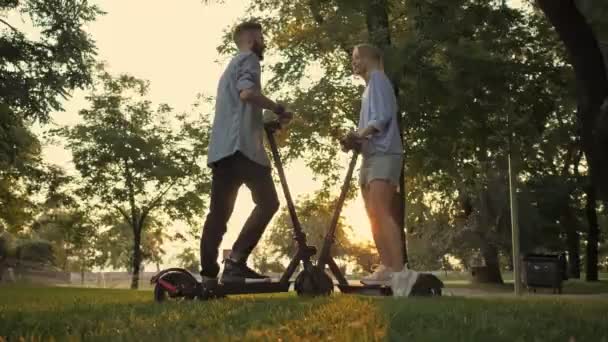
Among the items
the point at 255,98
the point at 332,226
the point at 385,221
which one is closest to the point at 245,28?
the point at 255,98

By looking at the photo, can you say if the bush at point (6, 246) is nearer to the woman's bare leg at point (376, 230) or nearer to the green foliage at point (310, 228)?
the green foliage at point (310, 228)

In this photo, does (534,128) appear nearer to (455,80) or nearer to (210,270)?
(455,80)

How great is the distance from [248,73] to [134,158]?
2679cm

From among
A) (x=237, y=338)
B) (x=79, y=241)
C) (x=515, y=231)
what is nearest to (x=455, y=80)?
(x=515, y=231)

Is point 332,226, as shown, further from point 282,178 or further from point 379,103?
point 379,103

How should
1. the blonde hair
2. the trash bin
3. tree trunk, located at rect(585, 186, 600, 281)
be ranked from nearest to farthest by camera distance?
1. the blonde hair
2. the trash bin
3. tree trunk, located at rect(585, 186, 600, 281)

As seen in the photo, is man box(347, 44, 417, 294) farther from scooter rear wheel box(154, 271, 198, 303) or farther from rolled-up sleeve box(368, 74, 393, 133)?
scooter rear wheel box(154, 271, 198, 303)

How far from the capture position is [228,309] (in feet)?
16.0

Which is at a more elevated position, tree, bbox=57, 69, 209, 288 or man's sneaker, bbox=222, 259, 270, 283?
tree, bbox=57, 69, 209, 288

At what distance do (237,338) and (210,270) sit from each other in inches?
112

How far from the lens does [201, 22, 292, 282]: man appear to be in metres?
5.91

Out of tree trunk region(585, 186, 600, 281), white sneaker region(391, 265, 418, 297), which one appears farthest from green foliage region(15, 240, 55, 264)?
white sneaker region(391, 265, 418, 297)

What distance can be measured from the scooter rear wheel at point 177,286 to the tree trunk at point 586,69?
12.6ft

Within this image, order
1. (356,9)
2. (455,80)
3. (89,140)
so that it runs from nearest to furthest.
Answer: (356,9) → (455,80) → (89,140)
